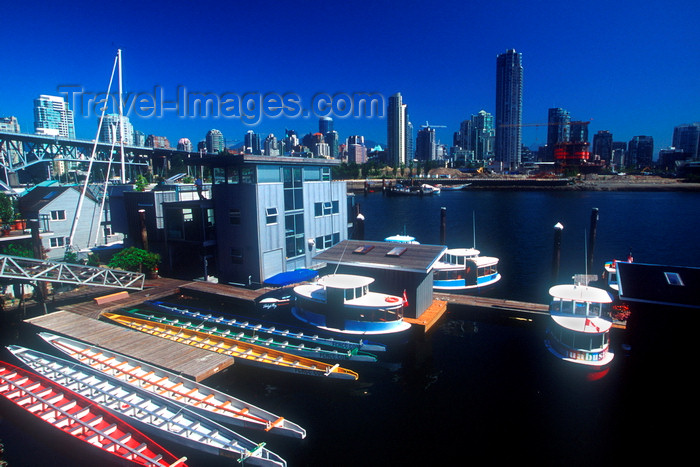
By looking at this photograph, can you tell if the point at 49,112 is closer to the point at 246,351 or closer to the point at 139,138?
the point at 139,138

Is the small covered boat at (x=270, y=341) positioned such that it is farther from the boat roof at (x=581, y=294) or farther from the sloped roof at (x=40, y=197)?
the sloped roof at (x=40, y=197)

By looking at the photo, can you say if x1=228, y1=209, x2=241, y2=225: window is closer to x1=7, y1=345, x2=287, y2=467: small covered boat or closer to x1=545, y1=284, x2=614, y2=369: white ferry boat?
x1=7, y1=345, x2=287, y2=467: small covered boat

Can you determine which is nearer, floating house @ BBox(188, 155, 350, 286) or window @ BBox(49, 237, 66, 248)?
floating house @ BBox(188, 155, 350, 286)

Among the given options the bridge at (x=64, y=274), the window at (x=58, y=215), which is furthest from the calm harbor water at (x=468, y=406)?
the window at (x=58, y=215)

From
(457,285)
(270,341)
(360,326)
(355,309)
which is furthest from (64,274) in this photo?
(457,285)

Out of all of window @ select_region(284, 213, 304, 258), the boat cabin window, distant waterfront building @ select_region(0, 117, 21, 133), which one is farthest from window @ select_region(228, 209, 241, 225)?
distant waterfront building @ select_region(0, 117, 21, 133)
